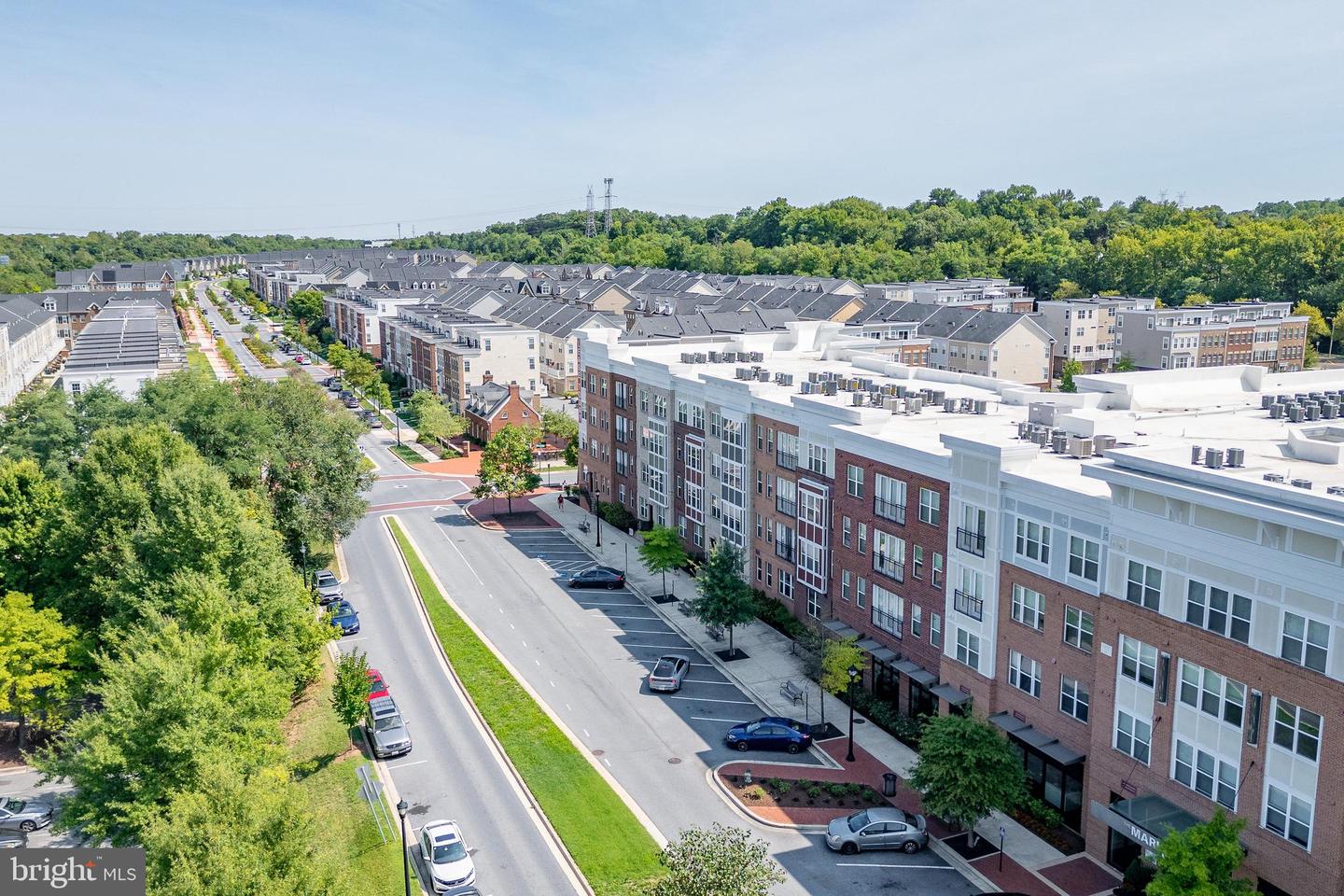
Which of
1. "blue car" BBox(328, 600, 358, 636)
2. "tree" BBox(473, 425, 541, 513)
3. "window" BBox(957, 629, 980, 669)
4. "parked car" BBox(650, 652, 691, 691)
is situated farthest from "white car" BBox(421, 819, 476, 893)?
"tree" BBox(473, 425, 541, 513)

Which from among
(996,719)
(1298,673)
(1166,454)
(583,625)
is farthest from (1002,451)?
(583,625)

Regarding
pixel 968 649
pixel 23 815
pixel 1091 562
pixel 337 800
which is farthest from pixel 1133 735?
pixel 23 815

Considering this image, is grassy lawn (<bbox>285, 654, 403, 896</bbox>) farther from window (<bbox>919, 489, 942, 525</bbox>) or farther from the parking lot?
window (<bbox>919, 489, 942, 525</bbox>)

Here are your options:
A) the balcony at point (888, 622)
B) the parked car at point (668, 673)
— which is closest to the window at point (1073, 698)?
the balcony at point (888, 622)

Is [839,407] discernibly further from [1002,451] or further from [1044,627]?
[1044,627]

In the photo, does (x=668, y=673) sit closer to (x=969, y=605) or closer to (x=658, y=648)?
(x=658, y=648)

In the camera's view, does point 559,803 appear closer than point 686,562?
Yes
